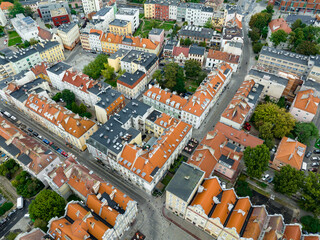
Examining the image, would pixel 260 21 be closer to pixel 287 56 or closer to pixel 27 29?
pixel 287 56

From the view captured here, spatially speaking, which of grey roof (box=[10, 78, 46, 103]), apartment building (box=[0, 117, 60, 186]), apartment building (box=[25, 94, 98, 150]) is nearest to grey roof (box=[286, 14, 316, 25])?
apartment building (box=[25, 94, 98, 150])

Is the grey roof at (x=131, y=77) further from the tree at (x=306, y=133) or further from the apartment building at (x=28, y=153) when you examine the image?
the tree at (x=306, y=133)

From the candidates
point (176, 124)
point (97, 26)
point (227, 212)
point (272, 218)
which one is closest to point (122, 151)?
point (176, 124)

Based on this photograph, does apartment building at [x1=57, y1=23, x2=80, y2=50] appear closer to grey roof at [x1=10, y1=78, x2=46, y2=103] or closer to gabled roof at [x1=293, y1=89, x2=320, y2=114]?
grey roof at [x1=10, y1=78, x2=46, y2=103]

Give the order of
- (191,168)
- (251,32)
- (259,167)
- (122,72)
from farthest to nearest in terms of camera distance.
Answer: (251,32), (122,72), (259,167), (191,168)

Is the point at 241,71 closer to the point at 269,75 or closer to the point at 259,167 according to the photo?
the point at 269,75

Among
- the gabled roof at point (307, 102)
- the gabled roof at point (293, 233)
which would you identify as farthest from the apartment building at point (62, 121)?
the gabled roof at point (307, 102)

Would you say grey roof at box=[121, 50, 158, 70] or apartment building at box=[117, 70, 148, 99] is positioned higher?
grey roof at box=[121, 50, 158, 70]
